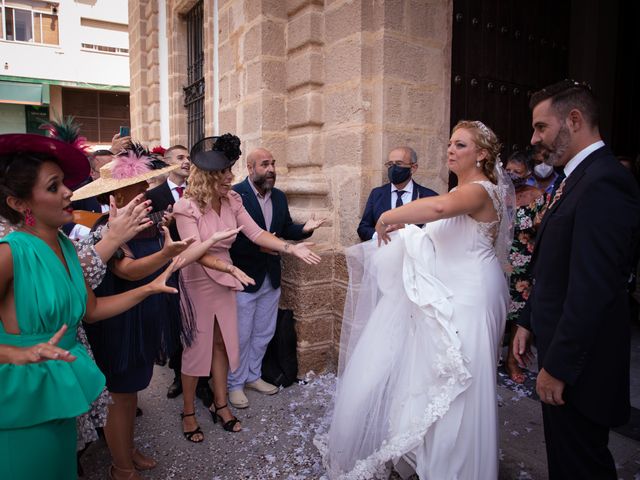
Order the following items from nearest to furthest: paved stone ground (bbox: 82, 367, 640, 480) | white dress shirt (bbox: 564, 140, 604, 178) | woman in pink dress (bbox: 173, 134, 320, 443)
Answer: white dress shirt (bbox: 564, 140, 604, 178) → paved stone ground (bbox: 82, 367, 640, 480) → woman in pink dress (bbox: 173, 134, 320, 443)

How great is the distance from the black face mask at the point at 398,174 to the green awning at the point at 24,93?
18770 millimetres

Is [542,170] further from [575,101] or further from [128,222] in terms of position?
[128,222]

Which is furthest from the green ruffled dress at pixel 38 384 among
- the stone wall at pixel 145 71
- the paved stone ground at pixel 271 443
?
the stone wall at pixel 145 71

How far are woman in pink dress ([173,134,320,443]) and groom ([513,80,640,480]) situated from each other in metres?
1.65

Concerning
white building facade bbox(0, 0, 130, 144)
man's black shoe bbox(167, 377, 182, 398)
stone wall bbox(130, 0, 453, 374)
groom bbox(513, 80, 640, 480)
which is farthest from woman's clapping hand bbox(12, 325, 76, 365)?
white building facade bbox(0, 0, 130, 144)

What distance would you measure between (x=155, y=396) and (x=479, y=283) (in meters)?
2.85

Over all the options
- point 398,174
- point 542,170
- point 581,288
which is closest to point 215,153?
point 398,174

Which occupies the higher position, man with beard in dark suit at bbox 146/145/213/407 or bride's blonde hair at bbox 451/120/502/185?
bride's blonde hair at bbox 451/120/502/185

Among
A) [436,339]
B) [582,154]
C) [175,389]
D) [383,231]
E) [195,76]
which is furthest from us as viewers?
[195,76]

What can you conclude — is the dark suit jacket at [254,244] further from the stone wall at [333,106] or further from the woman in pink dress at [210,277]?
the woman in pink dress at [210,277]

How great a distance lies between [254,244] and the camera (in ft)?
12.5

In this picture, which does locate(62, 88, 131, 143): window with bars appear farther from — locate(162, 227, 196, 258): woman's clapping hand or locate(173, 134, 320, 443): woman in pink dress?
locate(162, 227, 196, 258): woman's clapping hand

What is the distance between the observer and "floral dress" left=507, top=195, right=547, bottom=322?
391 centimetres

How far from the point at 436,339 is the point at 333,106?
8.02 ft
